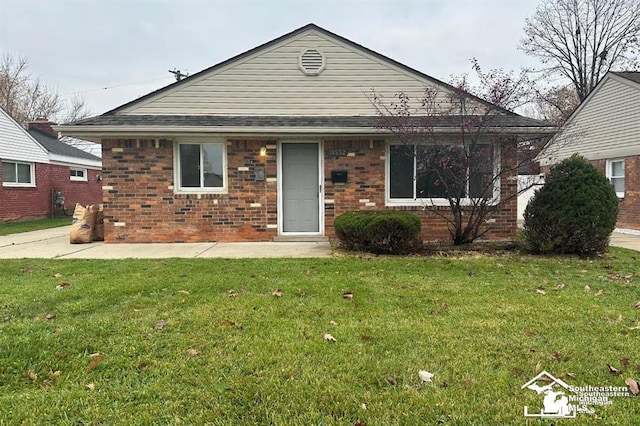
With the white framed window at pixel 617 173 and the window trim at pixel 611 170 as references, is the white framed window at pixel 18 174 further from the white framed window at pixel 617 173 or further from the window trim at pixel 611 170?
the white framed window at pixel 617 173

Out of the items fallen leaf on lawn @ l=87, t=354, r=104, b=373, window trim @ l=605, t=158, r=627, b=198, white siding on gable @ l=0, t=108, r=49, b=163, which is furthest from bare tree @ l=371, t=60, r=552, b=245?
white siding on gable @ l=0, t=108, r=49, b=163

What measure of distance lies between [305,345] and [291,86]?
315 inches

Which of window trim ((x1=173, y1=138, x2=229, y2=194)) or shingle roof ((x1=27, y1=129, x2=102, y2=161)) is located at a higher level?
shingle roof ((x1=27, y1=129, x2=102, y2=161))

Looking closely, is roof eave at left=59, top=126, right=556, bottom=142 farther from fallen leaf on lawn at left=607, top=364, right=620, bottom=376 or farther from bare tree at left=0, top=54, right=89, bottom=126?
bare tree at left=0, top=54, right=89, bottom=126

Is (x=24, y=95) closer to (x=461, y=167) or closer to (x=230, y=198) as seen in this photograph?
(x=230, y=198)

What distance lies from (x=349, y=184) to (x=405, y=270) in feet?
12.2

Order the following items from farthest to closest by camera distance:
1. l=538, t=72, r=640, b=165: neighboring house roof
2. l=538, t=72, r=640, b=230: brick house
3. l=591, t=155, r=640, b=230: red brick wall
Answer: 1. l=538, t=72, r=640, b=165: neighboring house roof
2. l=538, t=72, r=640, b=230: brick house
3. l=591, t=155, r=640, b=230: red brick wall

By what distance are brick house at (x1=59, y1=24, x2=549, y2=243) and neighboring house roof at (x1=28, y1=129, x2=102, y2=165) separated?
11.5 meters

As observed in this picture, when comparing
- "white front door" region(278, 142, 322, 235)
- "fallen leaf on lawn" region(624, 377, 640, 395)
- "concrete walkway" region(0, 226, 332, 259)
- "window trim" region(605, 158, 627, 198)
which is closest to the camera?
"fallen leaf on lawn" region(624, 377, 640, 395)

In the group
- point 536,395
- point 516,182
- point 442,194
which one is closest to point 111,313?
point 536,395

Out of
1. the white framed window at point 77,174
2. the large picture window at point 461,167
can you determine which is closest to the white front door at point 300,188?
the large picture window at point 461,167

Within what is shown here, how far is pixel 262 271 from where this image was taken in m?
5.88

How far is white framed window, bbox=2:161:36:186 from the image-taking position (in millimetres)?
15859

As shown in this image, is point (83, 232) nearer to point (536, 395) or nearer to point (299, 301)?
point (299, 301)
